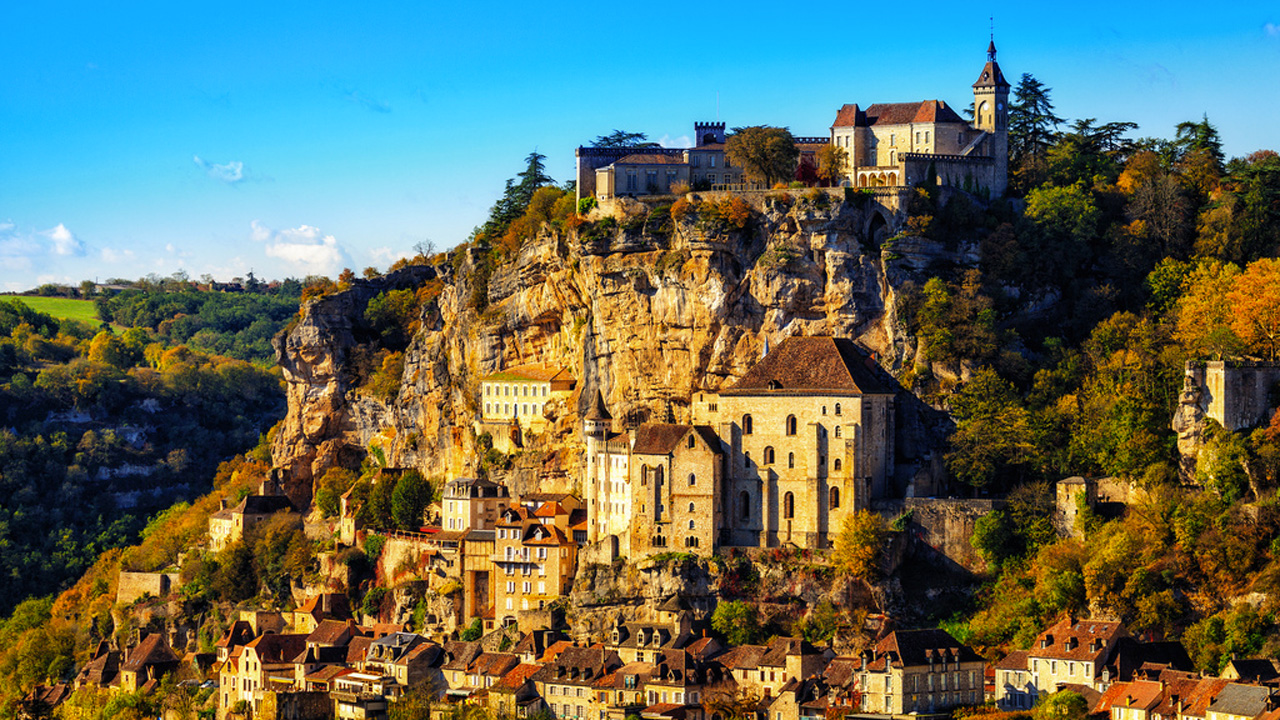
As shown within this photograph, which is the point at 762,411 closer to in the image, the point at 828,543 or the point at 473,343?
the point at 828,543

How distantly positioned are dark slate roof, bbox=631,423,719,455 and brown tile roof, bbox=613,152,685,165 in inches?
745

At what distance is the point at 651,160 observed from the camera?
325ft

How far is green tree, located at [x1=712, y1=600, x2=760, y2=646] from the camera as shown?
80.7m

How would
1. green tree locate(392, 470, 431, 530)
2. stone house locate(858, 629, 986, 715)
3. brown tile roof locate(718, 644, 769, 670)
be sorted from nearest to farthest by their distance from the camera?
stone house locate(858, 629, 986, 715) → brown tile roof locate(718, 644, 769, 670) → green tree locate(392, 470, 431, 530)

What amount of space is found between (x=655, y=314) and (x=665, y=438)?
10.2m

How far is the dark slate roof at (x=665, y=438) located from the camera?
276 feet

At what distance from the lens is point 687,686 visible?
76.9 meters

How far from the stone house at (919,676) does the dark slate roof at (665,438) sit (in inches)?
579

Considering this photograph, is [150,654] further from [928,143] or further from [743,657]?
[928,143]

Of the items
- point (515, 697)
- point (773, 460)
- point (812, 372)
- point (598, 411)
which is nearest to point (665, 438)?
point (773, 460)

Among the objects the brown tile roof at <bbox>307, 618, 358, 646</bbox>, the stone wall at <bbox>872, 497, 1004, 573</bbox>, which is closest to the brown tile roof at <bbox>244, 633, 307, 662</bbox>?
the brown tile roof at <bbox>307, 618, 358, 646</bbox>

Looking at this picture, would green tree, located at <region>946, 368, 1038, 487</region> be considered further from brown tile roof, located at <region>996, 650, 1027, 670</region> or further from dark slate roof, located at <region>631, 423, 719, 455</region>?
brown tile roof, located at <region>996, 650, 1027, 670</region>

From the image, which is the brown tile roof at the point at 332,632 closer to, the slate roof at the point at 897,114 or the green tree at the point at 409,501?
the green tree at the point at 409,501

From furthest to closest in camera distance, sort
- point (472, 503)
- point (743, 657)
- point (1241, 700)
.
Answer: point (472, 503) → point (743, 657) → point (1241, 700)
